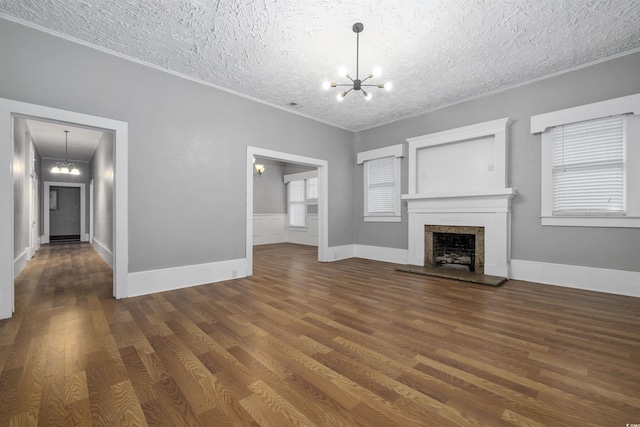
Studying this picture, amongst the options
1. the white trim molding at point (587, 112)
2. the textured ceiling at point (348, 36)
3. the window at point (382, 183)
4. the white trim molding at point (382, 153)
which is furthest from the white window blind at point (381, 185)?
the white trim molding at point (587, 112)

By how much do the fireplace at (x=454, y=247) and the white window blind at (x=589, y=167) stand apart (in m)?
1.19

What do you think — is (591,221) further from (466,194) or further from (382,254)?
(382,254)

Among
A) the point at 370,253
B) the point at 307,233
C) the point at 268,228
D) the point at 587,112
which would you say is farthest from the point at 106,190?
the point at 587,112

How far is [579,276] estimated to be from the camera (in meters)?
3.73

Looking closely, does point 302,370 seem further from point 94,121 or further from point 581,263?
point 581,263

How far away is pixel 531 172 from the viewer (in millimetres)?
4141

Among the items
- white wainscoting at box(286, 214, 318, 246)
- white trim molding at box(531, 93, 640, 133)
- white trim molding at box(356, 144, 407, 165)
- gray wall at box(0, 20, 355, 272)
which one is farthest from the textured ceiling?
white wainscoting at box(286, 214, 318, 246)

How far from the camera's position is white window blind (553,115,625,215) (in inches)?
139

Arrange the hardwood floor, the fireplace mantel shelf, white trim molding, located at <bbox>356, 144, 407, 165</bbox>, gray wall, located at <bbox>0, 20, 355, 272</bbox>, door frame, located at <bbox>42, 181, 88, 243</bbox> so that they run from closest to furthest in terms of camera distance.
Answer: the hardwood floor → gray wall, located at <bbox>0, 20, 355, 272</bbox> → the fireplace mantel shelf → white trim molding, located at <bbox>356, 144, 407, 165</bbox> → door frame, located at <bbox>42, 181, 88, 243</bbox>

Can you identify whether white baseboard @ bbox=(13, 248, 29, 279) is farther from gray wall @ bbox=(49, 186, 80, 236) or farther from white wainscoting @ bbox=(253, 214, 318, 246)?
gray wall @ bbox=(49, 186, 80, 236)

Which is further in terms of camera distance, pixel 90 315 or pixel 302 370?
pixel 90 315

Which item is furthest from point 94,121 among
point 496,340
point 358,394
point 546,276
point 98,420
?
point 546,276

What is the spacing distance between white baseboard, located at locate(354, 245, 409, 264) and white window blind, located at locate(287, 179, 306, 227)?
3585 mm

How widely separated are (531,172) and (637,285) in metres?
1.83
